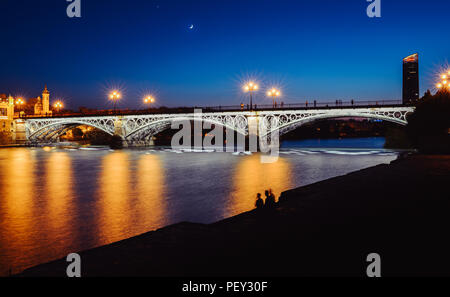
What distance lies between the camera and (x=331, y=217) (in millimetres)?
9398

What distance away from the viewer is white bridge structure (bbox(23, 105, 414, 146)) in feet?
156

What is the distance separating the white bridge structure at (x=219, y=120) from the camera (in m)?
47.6

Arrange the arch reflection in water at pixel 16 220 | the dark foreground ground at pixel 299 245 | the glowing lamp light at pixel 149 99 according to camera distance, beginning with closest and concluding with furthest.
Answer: the dark foreground ground at pixel 299 245
the arch reflection in water at pixel 16 220
the glowing lamp light at pixel 149 99

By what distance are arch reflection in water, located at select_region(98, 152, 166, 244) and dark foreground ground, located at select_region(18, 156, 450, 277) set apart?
3.86 metres

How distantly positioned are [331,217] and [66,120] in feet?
259

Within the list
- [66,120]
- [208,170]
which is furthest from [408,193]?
[66,120]

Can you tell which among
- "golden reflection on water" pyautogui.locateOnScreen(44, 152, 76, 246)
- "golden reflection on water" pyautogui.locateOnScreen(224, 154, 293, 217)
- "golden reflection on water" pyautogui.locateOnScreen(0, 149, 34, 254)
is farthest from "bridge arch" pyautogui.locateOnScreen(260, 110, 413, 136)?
"golden reflection on water" pyautogui.locateOnScreen(0, 149, 34, 254)

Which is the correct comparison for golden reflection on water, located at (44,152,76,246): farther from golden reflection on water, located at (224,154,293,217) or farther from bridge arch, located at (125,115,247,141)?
bridge arch, located at (125,115,247,141)

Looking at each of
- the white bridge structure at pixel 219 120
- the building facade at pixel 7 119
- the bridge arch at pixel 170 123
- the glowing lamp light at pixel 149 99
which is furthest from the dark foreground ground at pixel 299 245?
the building facade at pixel 7 119

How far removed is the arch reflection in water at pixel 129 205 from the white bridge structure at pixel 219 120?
94.8 feet

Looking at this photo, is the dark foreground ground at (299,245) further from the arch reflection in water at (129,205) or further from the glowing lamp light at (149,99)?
the glowing lamp light at (149,99)

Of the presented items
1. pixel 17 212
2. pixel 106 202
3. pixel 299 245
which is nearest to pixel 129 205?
pixel 106 202
